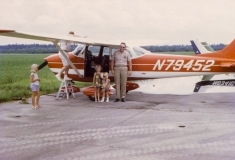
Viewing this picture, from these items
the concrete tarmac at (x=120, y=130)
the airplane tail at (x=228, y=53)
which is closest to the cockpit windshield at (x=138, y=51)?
the concrete tarmac at (x=120, y=130)

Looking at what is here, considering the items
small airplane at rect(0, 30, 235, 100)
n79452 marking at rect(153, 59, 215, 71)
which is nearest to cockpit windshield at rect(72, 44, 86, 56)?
small airplane at rect(0, 30, 235, 100)

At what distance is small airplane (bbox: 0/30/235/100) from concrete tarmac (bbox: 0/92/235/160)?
50.4 inches

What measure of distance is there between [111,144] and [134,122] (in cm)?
180

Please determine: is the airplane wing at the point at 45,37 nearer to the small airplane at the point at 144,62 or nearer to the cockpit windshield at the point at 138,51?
the small airplane at the point at 144,62

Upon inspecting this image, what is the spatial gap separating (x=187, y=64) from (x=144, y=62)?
1.39 m

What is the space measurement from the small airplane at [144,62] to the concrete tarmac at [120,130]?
1.28 metres

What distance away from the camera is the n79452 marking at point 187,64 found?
10.9 meters

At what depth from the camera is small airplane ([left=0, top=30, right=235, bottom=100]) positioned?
10906mm

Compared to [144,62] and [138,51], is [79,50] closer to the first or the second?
[138,51]

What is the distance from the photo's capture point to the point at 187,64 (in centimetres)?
1105

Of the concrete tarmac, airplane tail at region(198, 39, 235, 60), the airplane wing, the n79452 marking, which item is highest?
the airplane wing

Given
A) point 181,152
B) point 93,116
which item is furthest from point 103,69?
point 181,152

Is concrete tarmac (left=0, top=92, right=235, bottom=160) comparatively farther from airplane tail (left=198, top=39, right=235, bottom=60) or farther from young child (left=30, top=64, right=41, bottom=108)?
airplane tail (left=198, top=39, right=235, bottom=60)

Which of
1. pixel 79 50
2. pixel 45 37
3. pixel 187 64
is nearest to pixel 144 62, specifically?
pixel 187 64
